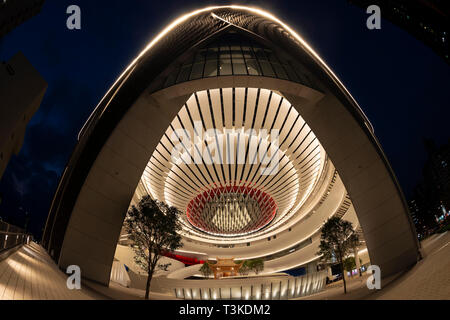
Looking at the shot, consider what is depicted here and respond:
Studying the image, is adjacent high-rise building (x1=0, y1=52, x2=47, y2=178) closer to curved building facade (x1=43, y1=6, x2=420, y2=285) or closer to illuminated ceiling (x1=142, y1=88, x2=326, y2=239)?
curved building facade (x1=43, y1=6, x2=420, y2=285)

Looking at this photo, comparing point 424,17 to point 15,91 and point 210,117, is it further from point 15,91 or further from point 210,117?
point 15,91

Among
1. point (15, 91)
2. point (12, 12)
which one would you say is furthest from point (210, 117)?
point (12, 12)

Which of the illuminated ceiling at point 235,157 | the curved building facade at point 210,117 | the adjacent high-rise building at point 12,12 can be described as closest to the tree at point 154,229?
the curved building facade at point 210,117

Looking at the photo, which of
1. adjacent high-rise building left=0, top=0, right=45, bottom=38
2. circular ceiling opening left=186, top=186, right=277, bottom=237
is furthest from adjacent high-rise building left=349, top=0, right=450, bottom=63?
circular ceiling opening left=186, top=186, right=277, bottom=237

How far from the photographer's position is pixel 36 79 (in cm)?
1311

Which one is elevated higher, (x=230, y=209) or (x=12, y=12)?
(x=12, y=12)

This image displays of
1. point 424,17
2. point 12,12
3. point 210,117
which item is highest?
point 12,12

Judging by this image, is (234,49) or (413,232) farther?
(234,49)

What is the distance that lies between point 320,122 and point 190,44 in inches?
367

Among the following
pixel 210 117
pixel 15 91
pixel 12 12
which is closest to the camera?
pixel 15 91

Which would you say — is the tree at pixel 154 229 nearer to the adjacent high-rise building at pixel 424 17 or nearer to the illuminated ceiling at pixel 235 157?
the illuminated ceiling at pixel 235 157
